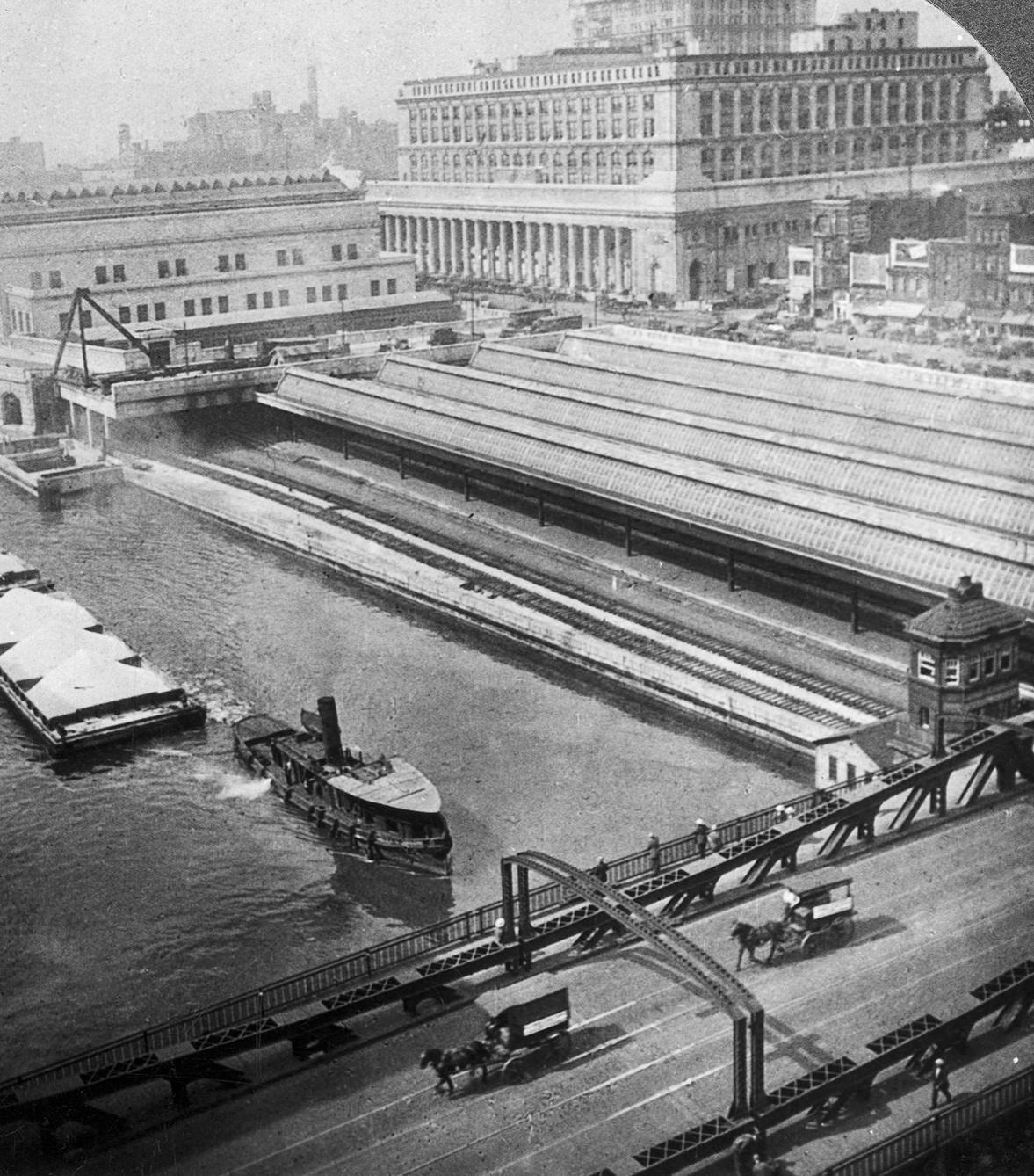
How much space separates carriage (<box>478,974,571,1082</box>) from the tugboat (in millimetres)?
14965

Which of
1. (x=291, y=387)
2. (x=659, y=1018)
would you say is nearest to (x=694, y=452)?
(x=291, y=387)

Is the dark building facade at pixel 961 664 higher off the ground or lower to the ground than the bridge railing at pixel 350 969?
higher

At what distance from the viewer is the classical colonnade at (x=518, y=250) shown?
144 meters

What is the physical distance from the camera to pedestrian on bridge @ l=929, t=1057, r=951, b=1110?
24.3 m

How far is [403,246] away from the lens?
580 feet

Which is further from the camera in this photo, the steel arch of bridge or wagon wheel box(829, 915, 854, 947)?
wagon wheel box(829, 915, 854, 947)

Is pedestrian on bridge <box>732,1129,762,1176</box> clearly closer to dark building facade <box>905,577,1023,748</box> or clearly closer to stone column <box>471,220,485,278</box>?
dark building facade <box>905,577,1023,748</box>

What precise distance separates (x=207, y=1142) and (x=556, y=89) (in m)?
148

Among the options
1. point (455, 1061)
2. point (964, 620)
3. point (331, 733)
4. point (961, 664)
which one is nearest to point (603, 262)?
point (331, 733)

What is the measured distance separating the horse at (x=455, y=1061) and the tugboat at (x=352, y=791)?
1538 centimetres

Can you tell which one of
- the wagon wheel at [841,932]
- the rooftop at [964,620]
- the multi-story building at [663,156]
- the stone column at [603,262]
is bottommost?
the wagon wheel at [841,932]

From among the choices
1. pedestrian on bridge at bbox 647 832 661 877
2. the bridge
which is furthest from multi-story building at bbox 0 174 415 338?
pedestrian on bridge at bbox 647 832 661 877

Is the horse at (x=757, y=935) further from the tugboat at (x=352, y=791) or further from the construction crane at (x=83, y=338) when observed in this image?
the construction crane at (x=83, y=338)

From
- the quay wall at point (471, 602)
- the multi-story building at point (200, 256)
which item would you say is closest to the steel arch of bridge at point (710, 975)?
the quay wall at point (471, 602)
